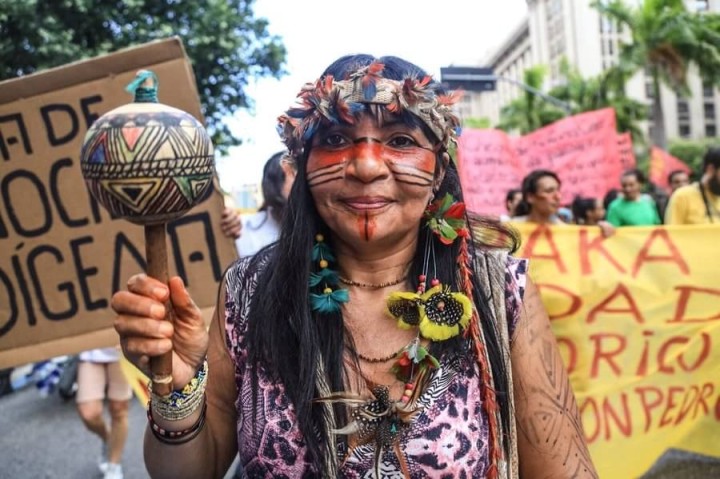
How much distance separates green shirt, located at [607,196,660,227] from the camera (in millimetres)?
7008

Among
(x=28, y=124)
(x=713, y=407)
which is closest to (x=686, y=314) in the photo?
(x=713, y=407)

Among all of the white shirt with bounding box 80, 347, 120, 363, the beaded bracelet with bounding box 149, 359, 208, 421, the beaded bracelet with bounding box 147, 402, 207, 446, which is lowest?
the white shirt with bounding box 80, 347, 120, 363

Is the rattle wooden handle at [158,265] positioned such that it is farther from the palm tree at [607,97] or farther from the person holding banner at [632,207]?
the palm tree at [607,97]

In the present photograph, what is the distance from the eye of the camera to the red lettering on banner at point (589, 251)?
13.1 feet

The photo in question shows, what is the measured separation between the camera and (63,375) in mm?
7121

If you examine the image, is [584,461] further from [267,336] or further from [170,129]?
[170,129]

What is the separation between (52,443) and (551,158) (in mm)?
6672

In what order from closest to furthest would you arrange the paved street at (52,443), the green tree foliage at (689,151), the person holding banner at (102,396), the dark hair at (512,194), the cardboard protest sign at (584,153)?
the person holding banner at (102,396)
the paved street at (52,443)
the dark hair at (512,194)
the cardboard protest sign at (584,153)
the green tree foliage at (689,151)

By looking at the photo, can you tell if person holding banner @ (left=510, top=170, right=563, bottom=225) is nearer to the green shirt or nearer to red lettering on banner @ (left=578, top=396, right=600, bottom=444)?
red lettering on banner @ (left=578, top=396, right=600, bottom=444)

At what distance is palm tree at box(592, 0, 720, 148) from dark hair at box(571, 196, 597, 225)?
26.4 m

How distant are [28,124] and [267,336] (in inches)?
71.9

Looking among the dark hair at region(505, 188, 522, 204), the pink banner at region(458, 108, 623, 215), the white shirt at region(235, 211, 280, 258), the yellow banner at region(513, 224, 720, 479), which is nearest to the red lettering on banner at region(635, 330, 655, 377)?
the yellow banner at region(513, 224, 720, 479)

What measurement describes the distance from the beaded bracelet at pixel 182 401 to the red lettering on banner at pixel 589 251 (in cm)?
300

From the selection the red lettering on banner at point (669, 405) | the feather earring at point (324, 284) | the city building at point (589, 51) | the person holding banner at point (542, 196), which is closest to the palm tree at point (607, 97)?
the city building at point (589, 51)
